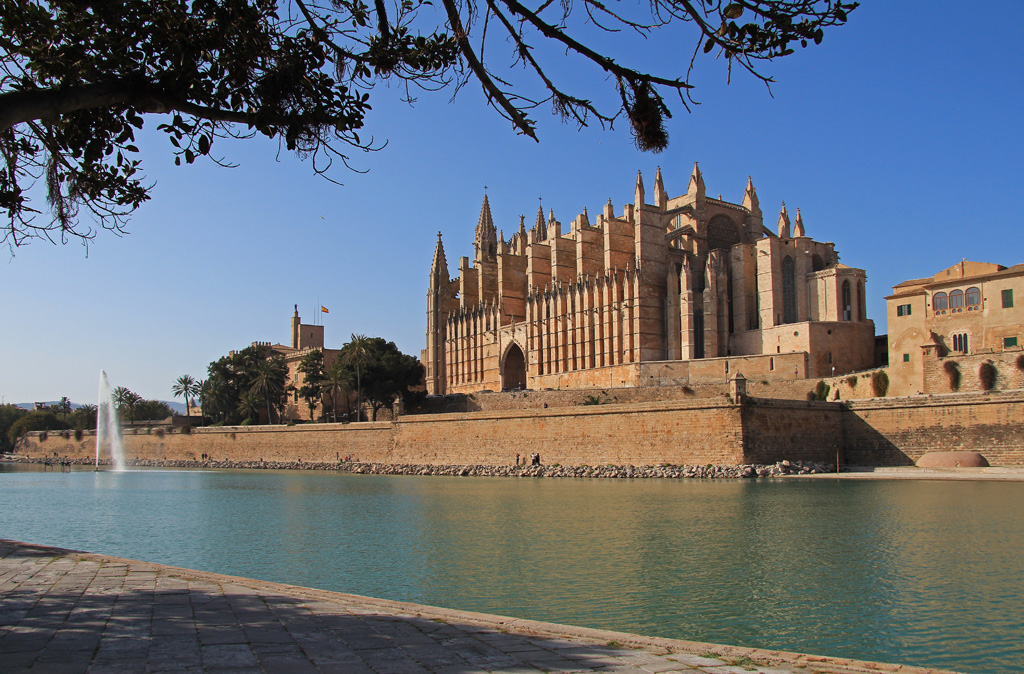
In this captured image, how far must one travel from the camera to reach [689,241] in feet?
143

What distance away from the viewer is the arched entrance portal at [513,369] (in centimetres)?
5288

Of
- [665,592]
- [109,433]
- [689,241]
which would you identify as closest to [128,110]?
[665,592]

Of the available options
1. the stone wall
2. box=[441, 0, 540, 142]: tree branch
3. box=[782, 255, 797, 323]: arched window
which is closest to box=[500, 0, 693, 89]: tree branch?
box=[441, 0, 540, 142]: tree branch

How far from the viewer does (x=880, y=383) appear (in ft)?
97.3

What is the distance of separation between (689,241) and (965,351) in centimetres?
1763

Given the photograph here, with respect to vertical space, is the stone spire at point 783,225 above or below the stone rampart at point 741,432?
above

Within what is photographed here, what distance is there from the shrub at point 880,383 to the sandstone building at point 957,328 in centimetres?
21

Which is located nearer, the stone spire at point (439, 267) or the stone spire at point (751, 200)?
the stone spire at point (751, 200)

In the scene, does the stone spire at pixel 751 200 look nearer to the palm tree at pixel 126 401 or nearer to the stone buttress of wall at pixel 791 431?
the stone buttress of wall at pixel 791 431

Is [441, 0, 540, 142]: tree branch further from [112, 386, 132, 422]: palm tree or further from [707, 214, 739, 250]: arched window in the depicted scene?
[112, 386, 132, 422]: palm tree

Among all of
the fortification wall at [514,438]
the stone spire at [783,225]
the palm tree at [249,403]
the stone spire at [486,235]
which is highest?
the stone spire at [486,235]

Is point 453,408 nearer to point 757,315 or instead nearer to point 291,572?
point 757,315

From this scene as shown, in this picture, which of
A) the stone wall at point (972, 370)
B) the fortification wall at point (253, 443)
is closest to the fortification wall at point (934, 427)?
the stone wall at point (972, 370)

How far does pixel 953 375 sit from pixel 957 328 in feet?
6.53
